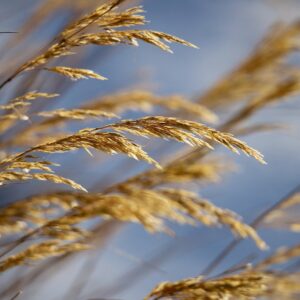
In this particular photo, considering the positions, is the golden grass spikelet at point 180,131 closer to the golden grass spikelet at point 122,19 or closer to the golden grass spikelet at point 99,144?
the golden grass spikelet at point 99,144

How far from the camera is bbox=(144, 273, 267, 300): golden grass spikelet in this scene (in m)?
1.44

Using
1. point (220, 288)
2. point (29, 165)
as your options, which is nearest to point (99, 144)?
point (29, 165)

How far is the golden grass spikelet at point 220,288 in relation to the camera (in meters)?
1.44

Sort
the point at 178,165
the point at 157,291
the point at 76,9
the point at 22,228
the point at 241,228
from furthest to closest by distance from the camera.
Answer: the point at 76,9
the point at 178,165
the point at 22,228
the point at 241,228
the point at 157,291

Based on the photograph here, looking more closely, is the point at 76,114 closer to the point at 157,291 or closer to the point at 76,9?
the point at 157,291

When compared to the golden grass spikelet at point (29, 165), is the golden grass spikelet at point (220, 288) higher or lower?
lower

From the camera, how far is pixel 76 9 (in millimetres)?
2568

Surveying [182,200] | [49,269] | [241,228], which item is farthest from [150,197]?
[49,269]

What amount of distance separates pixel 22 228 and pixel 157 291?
597mm

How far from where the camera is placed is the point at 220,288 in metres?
1.45

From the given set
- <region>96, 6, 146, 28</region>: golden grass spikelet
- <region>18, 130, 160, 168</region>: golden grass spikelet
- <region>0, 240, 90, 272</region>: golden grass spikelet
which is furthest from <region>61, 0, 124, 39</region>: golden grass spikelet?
<region>0, 240, 90, 272</region>: golden grass spikelet

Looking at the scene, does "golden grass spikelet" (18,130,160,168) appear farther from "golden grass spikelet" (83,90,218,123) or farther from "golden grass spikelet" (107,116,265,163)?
"golden grass spikelet" (83,90,218,123)

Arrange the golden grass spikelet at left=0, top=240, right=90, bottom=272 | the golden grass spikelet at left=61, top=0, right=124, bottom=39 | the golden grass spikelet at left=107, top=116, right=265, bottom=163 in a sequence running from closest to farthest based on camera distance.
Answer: the golden grass spikelet at left=107, top=116, right=265, bottom=163
the golden grass spikelet at left=61, top=0, right=124, bottom=39
the golden grass spikelet at left=0, top=240, right=90, bottom=272

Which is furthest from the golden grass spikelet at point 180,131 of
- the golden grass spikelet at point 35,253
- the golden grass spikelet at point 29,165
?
the golden grass spikelet at point 35,253
